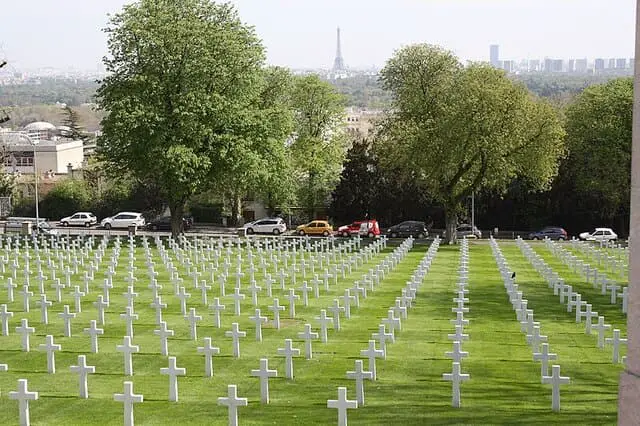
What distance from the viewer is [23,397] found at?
13.3m

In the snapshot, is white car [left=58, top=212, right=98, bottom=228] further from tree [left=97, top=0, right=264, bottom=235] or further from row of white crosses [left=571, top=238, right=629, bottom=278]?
row of white crosses [left=571, top=238, right=629, bottom=278]

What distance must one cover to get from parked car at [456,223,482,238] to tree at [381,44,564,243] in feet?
19.2

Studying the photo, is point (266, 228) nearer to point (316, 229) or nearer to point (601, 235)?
point (316, 229)

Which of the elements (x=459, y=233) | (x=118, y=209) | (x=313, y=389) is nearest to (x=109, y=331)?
(x=313, y=389)

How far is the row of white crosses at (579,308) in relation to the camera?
18.3 m

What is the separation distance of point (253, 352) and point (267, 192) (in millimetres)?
39126

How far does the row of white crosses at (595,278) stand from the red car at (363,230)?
13.0 meters

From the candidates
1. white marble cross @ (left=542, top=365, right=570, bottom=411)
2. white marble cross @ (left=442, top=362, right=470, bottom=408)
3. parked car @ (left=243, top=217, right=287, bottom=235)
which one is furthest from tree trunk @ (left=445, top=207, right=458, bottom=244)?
white marble cross @ (left=542, top=365, right=570, bottom=411)

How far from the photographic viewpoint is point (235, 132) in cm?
4600

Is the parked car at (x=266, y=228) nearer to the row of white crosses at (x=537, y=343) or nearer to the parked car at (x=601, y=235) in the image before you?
the parked car at (x=601, y=235)

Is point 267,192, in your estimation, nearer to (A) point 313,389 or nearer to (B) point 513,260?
(B) point 513,260

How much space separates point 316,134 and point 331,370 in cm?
4738

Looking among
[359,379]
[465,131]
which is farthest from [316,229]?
[359,379]

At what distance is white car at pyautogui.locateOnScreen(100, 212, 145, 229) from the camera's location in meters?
59.4
